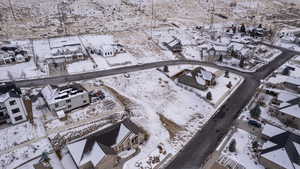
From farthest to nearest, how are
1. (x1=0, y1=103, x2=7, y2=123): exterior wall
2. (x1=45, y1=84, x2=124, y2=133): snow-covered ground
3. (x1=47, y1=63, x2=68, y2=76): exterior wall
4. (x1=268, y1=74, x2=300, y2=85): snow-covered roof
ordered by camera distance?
(x1=47, y1=63, x2=68, y2=76): exterior wall
(x1=268, y1=74, x2=300, y2=85): snow-covered roof
(x1=45, y1=84, x2=124, y2=133): snow-covered ground
(x1=0, y1=103, x2=7, y2=123): exterior wall

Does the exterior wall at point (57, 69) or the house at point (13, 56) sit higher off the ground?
the house at point (13, 56)

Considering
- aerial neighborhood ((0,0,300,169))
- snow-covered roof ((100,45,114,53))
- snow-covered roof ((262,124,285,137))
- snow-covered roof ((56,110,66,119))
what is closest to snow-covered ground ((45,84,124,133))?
aerial neighborhood ((0,0,300,169))

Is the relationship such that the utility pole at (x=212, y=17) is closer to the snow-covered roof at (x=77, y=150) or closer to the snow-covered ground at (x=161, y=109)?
the snow-covered ground at (x=161, y=109)

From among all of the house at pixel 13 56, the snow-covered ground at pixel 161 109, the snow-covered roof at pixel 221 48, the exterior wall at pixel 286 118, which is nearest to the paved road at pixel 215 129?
the snow-covered ground at pixel 161 109

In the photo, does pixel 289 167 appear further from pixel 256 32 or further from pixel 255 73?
pixel 256 32

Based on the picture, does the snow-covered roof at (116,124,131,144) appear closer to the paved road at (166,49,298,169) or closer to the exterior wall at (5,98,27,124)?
the paved road at (166,49,298,169)

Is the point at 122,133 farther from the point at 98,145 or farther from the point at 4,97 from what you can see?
the point at 4,97
